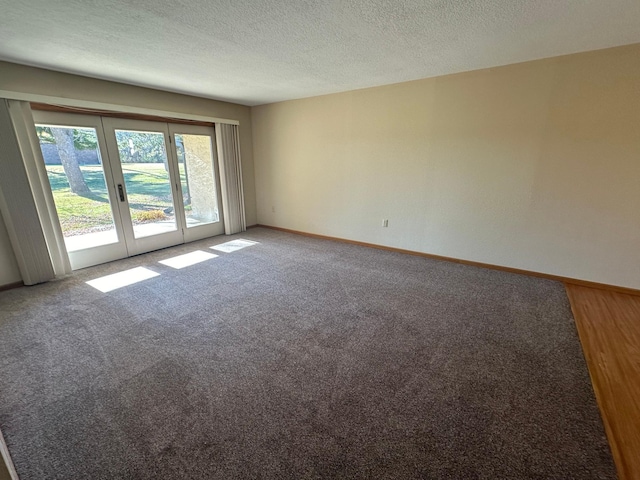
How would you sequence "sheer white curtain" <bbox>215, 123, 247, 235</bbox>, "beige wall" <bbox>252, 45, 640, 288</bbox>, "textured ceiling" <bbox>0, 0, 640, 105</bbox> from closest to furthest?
"textured ceiling" <bbox>0, 0, 640, 105</bbox> < "beige wall" <bbox>252, 45, 640, 288</bbox> < "sheer white curtain" <bbox>215, 123, 247, 235</bbox>

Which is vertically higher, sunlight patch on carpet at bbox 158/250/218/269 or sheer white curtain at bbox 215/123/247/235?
sheer white curtain at bbox 215/123/247/235

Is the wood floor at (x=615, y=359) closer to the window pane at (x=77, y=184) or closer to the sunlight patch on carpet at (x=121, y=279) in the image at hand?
the sunlight patch on carpet at (x=121, y=279)

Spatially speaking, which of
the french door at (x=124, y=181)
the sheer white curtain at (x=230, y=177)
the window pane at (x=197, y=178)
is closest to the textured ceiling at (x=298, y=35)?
the french door at (x=124, y=181)

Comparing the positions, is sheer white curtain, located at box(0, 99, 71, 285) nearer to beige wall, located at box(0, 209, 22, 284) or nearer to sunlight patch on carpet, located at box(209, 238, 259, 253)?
beige wall, located at box(0, 209, 22, 284)

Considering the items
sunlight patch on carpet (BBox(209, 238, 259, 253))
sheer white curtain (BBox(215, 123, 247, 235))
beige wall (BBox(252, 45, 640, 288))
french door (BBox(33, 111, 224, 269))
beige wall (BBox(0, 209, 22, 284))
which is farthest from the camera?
sheer white curtain (BBox(215, 123, 247, 235))

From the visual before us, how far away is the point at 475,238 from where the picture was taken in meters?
3.71

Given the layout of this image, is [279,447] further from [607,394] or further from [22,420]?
[607,394]

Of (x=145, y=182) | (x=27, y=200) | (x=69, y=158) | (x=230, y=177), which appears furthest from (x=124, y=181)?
(x=230, y=177)

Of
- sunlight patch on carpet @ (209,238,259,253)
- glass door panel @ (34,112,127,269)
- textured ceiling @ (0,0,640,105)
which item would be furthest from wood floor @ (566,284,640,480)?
glass door panel @ (34,112,127,269)

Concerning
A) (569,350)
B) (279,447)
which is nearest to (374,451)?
(279,447)

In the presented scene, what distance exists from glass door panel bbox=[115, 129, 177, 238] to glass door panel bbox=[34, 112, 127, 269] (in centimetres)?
25

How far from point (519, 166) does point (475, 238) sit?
39.6 inches

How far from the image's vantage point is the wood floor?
55.3 inches

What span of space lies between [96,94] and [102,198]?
1299 millimetres
